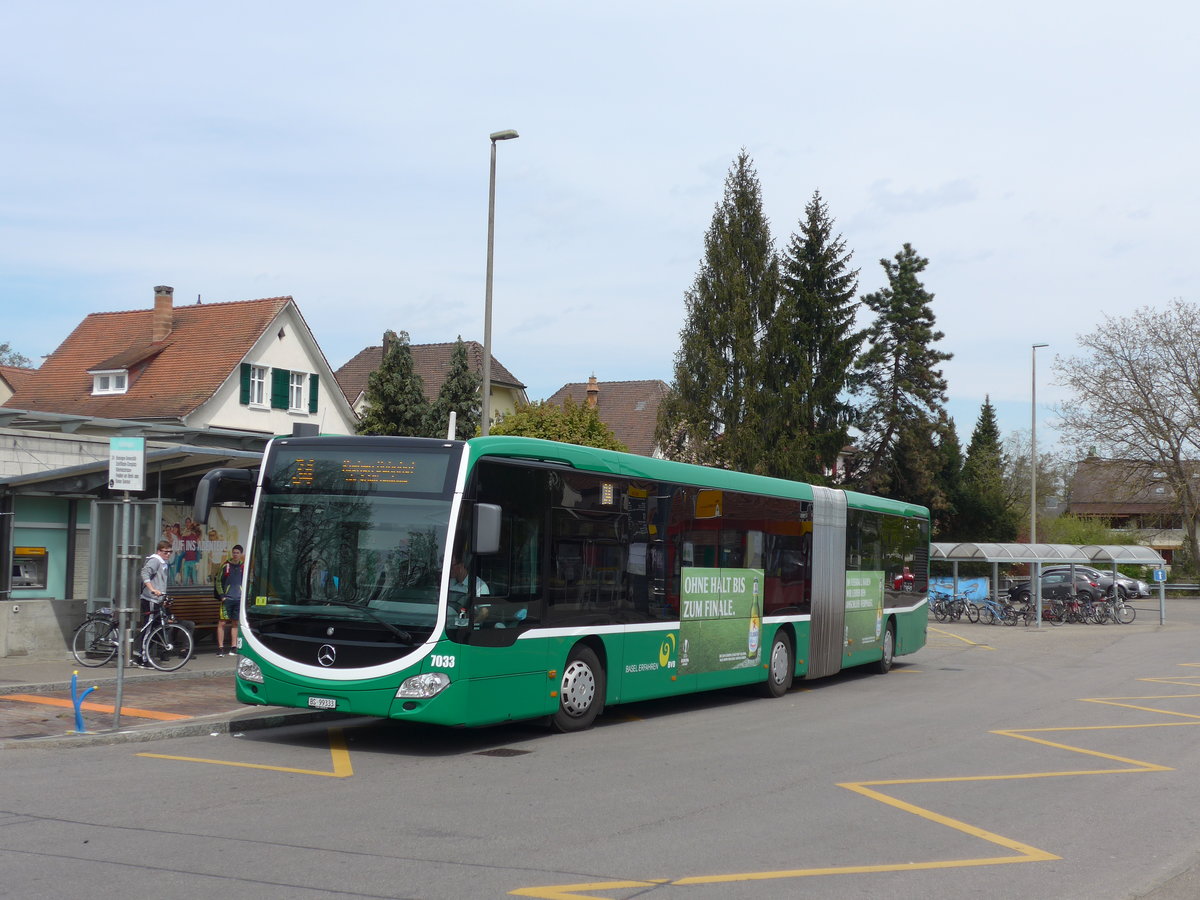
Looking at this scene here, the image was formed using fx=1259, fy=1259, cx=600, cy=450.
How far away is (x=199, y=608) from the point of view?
20156 mm

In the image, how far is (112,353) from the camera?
4906 cm

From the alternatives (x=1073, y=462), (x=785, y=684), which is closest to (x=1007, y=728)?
(x=785, y=684)

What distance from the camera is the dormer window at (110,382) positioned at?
4712 centimetres

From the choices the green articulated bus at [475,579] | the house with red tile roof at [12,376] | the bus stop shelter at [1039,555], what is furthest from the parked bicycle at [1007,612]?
the house with red tile roof at [12,376]

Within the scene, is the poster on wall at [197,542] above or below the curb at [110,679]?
above

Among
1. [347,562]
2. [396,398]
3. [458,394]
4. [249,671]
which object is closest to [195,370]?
[396,398]

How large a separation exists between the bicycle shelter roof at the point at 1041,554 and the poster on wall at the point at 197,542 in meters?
26.0

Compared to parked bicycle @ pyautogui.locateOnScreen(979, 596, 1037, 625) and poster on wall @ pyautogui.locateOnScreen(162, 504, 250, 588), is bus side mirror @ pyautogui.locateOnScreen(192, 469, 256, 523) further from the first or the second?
parked bicycle @ pyautogui.locateOnScreen(979, 596, 1037, 625)

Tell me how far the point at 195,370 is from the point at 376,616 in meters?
37.2

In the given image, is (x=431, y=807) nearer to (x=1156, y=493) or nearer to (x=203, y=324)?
(x=203, y=324)

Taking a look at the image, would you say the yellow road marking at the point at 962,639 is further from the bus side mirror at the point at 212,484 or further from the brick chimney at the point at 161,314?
the brick chimney at the point at 161,314

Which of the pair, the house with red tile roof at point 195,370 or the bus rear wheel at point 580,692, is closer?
the bus rear wheel at point 580,692

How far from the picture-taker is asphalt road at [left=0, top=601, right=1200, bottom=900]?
22.3 ft

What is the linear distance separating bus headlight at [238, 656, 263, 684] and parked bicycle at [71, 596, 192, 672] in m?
5.85
